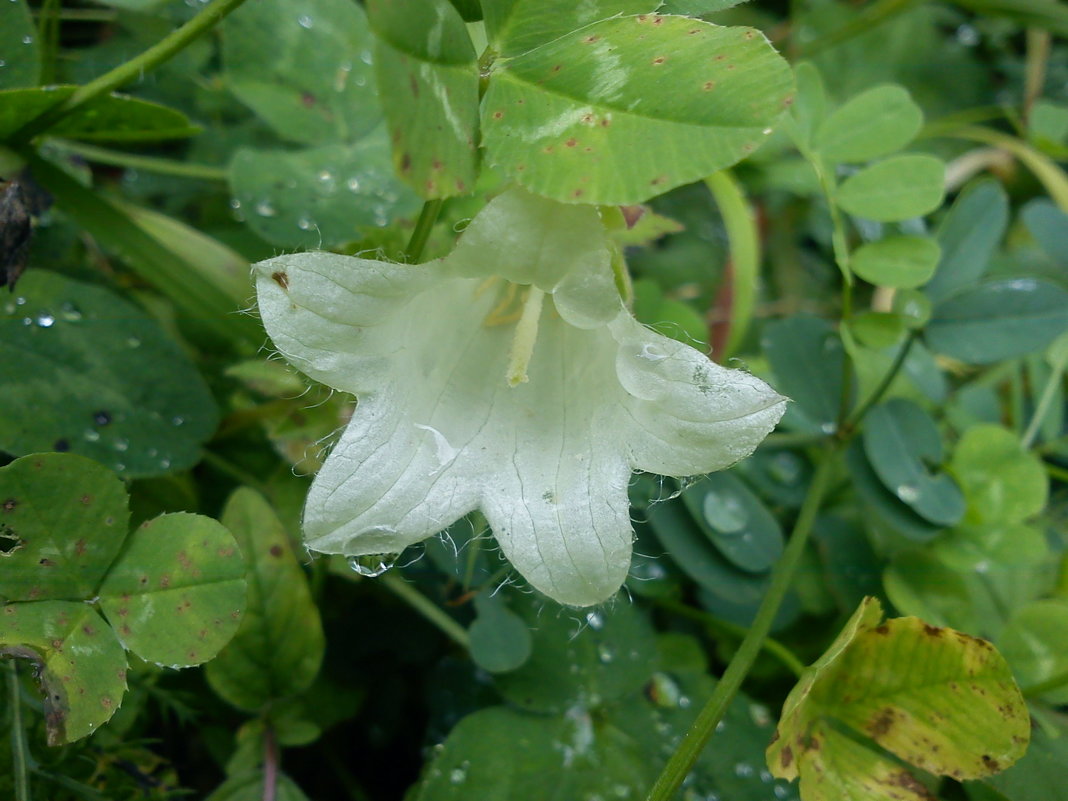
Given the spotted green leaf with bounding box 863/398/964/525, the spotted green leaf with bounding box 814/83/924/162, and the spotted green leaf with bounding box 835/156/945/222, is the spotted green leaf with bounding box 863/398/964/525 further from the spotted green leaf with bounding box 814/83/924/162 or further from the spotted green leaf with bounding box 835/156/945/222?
the spotted green leaf with bounding box 814/83/924/162

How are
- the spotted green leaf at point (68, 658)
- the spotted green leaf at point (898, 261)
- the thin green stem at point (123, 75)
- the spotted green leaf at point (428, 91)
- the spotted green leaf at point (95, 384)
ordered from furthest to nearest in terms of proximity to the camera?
the spotted green leaf at point (898, 261) < the spotted green leaf at point (95, 384) < the thin green stem at point (123, 75) < the spotted green leaf at point (68, 658) < the spotted green leaf at point (428, 91)

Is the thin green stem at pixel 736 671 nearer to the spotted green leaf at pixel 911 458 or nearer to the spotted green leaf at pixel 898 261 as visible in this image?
the spotted green leaf at pixel 911 458

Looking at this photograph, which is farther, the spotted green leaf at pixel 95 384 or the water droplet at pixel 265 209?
the water droplet at pixel 265 209

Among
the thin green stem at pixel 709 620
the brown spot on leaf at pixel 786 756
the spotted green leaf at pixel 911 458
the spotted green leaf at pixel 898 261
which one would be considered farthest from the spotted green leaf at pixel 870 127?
the brown spot on leaf at pixel 786 756

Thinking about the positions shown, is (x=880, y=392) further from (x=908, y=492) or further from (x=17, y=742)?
(x=17, y=742)

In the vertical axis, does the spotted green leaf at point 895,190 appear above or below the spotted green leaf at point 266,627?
above

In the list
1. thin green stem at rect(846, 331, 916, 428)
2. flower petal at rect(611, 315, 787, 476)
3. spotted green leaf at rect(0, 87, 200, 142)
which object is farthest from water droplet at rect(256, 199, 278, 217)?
thin green stem at rect(846, 331, 916, 428)
